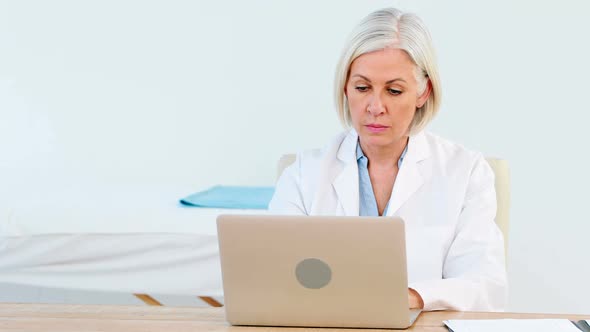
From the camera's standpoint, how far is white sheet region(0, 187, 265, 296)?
301 cm

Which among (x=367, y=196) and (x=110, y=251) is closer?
(x=367, y=196)

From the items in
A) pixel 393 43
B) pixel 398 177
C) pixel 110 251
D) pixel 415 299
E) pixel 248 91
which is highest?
pixel 248 91

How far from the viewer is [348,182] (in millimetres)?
2293

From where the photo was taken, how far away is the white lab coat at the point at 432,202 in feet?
6.79

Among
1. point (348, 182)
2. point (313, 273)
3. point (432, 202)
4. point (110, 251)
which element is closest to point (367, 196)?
point (348, 182)

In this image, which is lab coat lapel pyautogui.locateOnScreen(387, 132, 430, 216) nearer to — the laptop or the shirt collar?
the shirt collar

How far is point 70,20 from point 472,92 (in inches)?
82.5

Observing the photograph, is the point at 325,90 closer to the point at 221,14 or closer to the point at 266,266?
the point at 221,14

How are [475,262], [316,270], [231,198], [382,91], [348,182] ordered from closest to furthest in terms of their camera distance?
1. [316,270]
2. [475,262]
3. [382,91]
4. [348,182]
5. [231,198]

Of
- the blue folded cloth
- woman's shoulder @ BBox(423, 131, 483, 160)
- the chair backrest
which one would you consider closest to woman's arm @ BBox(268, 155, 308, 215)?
woman's shoulder @ BBox(423, 131, 483, 160)

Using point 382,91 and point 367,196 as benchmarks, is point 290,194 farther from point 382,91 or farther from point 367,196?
point 382,91

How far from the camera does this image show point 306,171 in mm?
2346

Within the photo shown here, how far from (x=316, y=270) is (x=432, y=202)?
2.41 ft

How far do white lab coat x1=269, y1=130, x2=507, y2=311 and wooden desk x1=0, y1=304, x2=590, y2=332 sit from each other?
0.29 m
